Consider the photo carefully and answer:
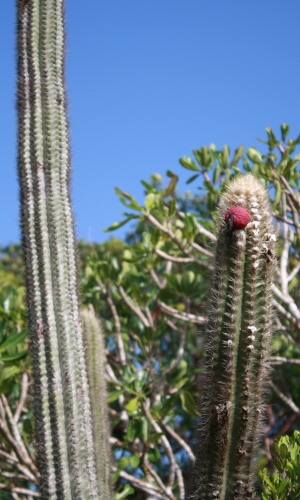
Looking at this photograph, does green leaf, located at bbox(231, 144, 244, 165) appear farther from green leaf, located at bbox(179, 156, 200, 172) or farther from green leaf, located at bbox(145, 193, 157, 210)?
green leaf, located at bbox(145, 193, 157, 210)

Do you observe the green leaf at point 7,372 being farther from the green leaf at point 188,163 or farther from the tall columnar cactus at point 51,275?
the green leaf at point 188,163

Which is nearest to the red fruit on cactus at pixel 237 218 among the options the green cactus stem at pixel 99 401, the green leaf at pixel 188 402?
the green cactus stem at pixel 99 401

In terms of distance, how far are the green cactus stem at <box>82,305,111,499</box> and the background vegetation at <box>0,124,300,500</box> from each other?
0.35 metres

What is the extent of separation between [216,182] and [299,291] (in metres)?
0.87

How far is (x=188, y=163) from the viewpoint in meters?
4.45

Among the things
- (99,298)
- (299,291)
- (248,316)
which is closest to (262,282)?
(248,316)

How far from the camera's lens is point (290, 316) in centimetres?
394

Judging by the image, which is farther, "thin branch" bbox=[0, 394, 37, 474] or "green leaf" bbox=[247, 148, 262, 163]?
"green leaf" bbox=[247, 148, 262, 163]

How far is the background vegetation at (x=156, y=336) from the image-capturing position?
156 inches

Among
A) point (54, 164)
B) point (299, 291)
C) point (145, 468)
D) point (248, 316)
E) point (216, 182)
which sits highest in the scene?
point (216, 182)

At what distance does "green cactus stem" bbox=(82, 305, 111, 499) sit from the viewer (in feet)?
9.89

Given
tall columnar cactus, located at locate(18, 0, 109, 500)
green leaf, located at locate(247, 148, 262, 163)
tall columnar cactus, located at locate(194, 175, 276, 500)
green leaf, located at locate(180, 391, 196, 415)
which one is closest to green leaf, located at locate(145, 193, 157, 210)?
green leaf, located at locate(247, 148, 262, 163)

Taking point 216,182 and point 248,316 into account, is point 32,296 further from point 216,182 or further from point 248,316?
point 216,182

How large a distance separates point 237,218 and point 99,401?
1280 millimetres
